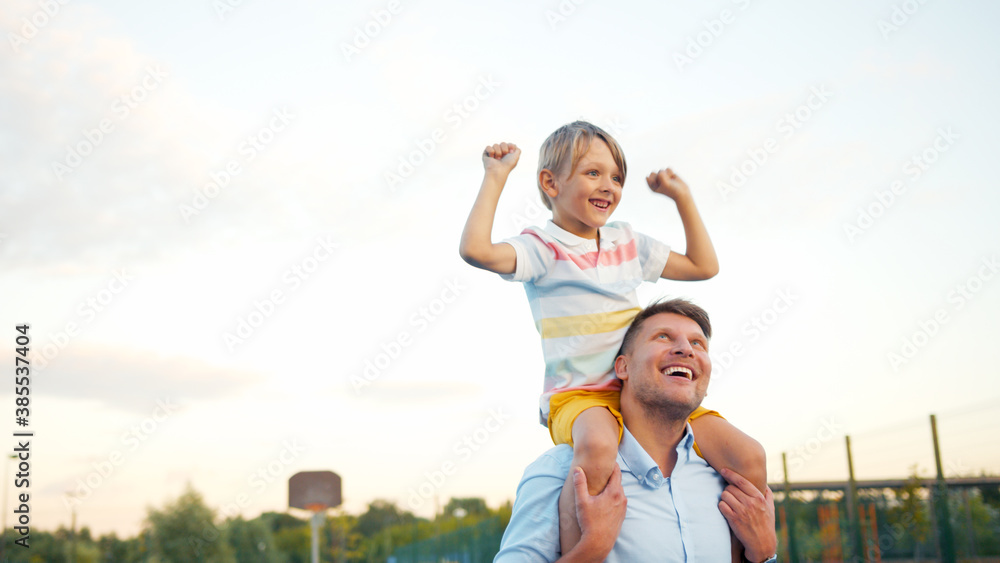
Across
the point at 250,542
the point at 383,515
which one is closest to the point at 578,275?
the point at 250,542

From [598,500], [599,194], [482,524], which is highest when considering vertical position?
[599,194]

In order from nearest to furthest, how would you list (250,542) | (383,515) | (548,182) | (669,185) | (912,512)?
(548,182) → (669,185) → (912,512) → (250,542) → (383,515)

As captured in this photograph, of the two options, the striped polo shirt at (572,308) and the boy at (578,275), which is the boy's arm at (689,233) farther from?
the striped polo shirt at (572,308)

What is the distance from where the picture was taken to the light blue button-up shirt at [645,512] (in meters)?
2.68

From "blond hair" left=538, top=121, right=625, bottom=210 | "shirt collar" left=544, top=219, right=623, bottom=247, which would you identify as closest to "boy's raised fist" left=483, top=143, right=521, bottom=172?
"blond hair" left=538, top=121, right=625, bottom=210

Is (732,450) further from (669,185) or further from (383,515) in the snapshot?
(383,515)

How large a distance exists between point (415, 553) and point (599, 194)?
31.2 metres

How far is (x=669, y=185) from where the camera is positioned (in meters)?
3.37

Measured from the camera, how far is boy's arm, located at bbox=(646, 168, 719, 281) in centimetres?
337

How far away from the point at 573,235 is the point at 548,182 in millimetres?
261

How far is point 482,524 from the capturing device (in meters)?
19.6

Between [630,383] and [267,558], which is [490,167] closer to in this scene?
[630,383]

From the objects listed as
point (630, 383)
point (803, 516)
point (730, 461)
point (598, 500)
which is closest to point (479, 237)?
point (630, 383)

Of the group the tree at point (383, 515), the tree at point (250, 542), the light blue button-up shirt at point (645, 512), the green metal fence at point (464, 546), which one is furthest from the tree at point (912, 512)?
the tree at point (383, 515)
